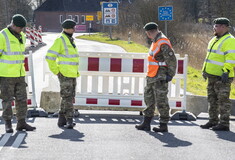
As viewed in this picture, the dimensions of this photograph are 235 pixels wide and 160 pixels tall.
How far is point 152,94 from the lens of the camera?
8539 mm

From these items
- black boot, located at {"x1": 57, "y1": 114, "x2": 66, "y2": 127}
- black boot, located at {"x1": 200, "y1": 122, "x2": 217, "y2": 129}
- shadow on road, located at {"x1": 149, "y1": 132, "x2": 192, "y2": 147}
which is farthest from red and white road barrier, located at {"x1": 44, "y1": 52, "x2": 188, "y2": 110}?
shadow on road, located at {"x1": 149, "y1": 132, "x2": 192, "y2": 147}

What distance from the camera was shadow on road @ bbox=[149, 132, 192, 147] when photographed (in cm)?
735

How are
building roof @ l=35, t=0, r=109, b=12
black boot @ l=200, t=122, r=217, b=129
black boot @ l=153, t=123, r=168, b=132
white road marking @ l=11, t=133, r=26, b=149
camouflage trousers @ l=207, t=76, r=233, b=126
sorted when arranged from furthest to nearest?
building roof @ l=35, t=0, r=109, b=12 → black boot @ l=200, t=122, r=217, b=129 → camouflage trousers @ l=207, t=76, r=233, b=126 → black boot @ l=153, t=123, r=168, b=132 → white road marking @ l=11, t=133, r=26, b=149

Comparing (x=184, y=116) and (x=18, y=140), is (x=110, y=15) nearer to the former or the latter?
(x=184, y=116)

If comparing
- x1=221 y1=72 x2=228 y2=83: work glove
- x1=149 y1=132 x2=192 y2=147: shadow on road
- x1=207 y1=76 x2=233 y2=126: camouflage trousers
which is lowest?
x1=149 y1=132 x2=192 y2=147: shadow on road

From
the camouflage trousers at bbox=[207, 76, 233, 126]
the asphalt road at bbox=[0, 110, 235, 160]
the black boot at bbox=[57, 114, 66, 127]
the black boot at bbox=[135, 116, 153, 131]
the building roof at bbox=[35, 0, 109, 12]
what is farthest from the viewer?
the building roof at bbox=[35, 0, 109, 12]

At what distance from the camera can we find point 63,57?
8.50 metres

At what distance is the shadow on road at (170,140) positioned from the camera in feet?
24.1

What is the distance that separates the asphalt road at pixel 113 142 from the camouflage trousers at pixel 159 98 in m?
0.33

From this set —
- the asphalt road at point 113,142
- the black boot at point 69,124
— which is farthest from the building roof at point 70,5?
the black boot at point 69,124

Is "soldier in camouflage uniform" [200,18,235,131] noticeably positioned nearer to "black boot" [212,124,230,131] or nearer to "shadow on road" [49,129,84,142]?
"black boot" [212,124,230,131]

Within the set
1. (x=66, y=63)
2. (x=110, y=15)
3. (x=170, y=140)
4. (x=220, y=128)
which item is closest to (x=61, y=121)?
(x=66, y=63)

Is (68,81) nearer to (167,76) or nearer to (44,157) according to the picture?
(167,76)

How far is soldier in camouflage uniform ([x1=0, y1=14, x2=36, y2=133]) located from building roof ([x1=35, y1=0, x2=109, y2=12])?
277 feet
